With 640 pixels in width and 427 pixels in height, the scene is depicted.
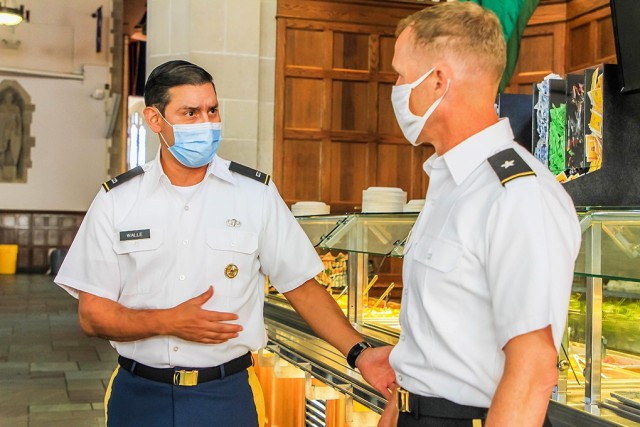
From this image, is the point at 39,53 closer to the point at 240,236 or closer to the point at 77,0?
the point at 77,0

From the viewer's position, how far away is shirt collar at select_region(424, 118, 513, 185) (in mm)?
1691

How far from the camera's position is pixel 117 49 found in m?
21.8

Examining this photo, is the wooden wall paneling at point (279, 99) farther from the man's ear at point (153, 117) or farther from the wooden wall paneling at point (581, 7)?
the man's ear at point (153, 117)

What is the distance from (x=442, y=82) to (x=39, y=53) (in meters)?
20.8

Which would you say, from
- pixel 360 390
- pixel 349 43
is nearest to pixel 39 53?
pixel 349 43

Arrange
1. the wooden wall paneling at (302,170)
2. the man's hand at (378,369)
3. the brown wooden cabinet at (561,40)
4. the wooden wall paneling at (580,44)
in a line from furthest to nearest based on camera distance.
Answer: the wooden wall paneling at (302,170)
the wooden wall paneling at (580,44)
the brown wooden cabinet at (561,40)
the man's hand at (378,369)

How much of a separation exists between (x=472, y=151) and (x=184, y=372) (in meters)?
1.21

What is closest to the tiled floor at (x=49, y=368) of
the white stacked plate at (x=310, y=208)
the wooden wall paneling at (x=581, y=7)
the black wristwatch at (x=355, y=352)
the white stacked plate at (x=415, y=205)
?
the white stacked plate at (x=310, y=208)

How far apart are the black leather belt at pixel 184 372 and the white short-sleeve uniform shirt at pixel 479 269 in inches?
35.6

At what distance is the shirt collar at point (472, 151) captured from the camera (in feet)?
5.55

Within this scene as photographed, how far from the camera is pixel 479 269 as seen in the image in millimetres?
1583

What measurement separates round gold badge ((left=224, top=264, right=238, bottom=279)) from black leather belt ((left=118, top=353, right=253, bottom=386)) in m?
0.24

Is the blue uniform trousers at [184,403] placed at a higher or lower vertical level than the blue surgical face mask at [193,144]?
lower

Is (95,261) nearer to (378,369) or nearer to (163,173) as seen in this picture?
(163,173)
